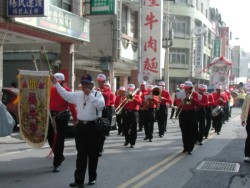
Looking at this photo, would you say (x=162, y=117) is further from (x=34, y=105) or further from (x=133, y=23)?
(x=133, y=23)

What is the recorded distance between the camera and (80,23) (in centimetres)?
1986

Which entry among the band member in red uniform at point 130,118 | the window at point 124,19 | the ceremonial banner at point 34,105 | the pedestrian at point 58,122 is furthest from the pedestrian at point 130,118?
the window at point 124,19

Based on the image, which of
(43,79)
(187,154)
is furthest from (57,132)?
(187,154)

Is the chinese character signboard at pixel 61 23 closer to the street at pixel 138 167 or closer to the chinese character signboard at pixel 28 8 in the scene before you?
the chinese character signboard at pixel 28 8

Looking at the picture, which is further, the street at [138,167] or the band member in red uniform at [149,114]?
the band member in red uniform at [149,114]

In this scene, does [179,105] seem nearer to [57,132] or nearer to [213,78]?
[57,132]

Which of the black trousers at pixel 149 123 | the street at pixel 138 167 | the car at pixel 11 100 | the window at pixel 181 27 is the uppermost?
the window at pixel 181 27

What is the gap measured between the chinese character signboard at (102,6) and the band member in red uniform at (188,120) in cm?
1147

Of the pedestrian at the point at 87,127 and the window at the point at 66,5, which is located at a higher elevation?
the window at the point at 66,5

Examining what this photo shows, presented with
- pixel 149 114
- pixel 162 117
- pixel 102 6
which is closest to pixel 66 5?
pixel 102 6

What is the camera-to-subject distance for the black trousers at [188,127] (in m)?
10.7

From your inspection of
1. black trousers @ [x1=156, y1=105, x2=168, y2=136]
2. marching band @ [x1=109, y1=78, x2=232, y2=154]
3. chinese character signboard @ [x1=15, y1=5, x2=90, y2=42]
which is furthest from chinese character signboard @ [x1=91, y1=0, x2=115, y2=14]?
black trousers @ [x1=156, y1=105, x2=168, y2=136]

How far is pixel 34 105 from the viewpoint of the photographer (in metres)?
8.34

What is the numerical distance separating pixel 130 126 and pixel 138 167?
3.16 m
